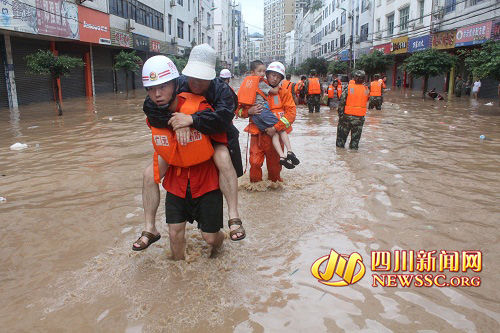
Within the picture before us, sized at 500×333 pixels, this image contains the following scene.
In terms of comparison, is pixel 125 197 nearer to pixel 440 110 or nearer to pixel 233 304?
pixel 233 304

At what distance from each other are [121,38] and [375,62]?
64.4 feet

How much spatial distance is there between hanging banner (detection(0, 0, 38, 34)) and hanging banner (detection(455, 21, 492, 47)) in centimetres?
2120

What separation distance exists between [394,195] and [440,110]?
1373cm

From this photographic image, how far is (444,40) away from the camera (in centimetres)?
2595

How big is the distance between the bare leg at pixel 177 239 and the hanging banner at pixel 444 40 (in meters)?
26.1

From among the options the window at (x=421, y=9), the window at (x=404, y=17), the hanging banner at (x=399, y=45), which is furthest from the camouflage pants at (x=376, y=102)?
the window at (x=404, y=17)

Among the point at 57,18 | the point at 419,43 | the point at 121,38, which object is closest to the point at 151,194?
the point at 57,18

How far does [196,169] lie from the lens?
329cm

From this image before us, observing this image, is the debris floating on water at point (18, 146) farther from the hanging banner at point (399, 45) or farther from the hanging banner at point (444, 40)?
the hanging banner at point (399, 45)

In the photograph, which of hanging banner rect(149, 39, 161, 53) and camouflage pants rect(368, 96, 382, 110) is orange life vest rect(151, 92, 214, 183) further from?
hanging banner rect(149, 39, 161, 53)

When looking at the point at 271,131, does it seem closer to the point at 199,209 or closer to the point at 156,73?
the point at 199,209

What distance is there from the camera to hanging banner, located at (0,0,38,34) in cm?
1448

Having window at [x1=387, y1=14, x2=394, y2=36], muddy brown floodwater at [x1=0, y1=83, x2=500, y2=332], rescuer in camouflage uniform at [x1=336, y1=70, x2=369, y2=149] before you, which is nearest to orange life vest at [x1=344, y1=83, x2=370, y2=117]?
rescuer in camouflage uniform at [x1=336, y1=70, x2=369, y2=149]

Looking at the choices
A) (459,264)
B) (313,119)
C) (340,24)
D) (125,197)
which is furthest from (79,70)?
(340,24)
